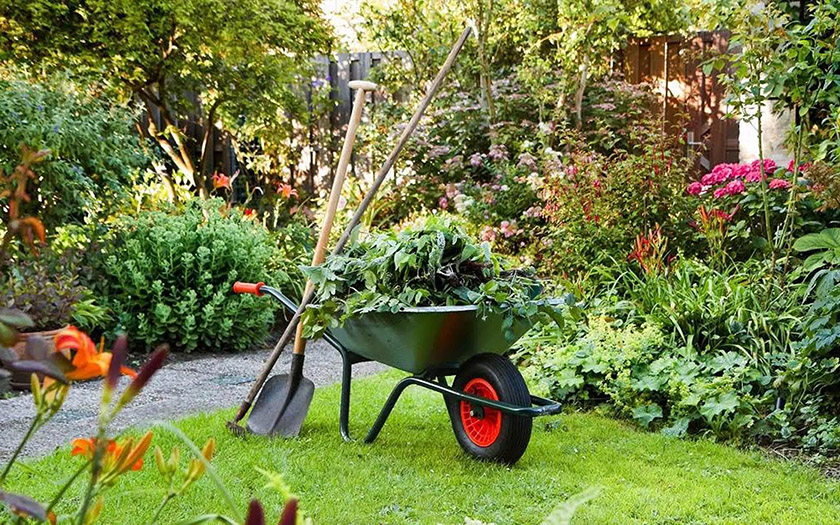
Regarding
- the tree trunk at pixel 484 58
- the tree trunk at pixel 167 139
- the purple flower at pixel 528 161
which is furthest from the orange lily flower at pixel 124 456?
the tree trunk at pixel 167 139

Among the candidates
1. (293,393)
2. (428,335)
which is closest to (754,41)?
(428,335)

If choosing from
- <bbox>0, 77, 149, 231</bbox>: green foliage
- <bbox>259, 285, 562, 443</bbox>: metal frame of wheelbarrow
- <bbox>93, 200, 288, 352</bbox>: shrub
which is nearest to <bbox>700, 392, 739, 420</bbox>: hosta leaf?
<bbox>259, 285, 562, 443</bbox>: metal frame of wheelbarrow

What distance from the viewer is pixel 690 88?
23.4 feet

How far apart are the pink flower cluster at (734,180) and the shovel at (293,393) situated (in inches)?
94.8

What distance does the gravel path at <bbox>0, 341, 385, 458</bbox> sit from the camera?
130 inches

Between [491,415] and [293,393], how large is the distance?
2.64 feet

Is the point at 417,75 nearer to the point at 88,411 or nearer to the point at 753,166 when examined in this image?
the point at 753,166

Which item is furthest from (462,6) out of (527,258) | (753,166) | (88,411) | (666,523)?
(666,523)

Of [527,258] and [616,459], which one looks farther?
[527,258]

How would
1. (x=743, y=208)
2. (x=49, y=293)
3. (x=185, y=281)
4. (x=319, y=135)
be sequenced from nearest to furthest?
(x=49, y=293), (x=743, y=208), (x=185, y=281), (x=319, y=135)

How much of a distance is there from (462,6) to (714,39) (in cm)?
208

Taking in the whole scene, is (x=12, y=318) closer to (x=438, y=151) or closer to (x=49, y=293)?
(x=49, y=293)

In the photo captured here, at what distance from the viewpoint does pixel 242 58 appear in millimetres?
7070

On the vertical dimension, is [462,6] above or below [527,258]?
above
